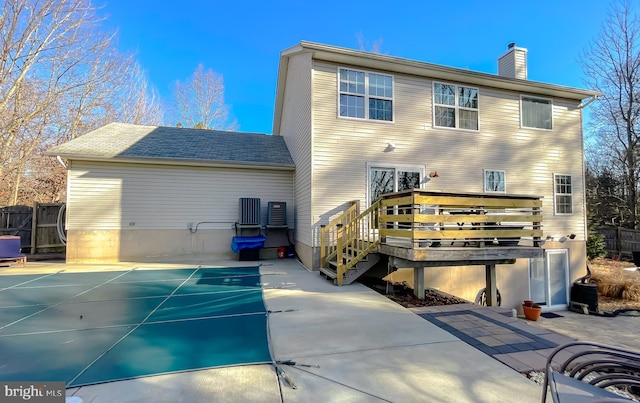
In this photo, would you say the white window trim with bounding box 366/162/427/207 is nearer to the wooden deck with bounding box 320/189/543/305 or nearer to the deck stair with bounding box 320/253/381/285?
the wooden deck with bounding box 320/189/543/305

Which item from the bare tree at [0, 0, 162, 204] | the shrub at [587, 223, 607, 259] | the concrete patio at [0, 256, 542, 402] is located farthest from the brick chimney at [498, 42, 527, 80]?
the bare tree at [0, 0, 162, 204]

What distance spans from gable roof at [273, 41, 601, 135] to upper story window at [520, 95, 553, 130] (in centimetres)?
25

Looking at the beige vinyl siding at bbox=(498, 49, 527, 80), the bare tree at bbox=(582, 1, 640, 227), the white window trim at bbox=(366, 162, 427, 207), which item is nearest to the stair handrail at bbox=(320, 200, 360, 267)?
the white window trim at bbox=(366, 162, 427, 207)

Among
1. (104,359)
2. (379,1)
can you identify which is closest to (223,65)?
(379,1)

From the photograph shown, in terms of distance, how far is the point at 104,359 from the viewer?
279 cm

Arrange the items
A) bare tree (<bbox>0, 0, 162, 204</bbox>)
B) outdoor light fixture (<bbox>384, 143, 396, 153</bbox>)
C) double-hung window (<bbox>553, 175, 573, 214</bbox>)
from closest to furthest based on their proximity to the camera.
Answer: outdoor light fixture (<bbox>384, 143, 396, 153</bbox>) → double-hung window (<bbox>553, 175, 573, 214</bbox>) → bare tree (<bbox>0, 0, 162, 204</bbox>)

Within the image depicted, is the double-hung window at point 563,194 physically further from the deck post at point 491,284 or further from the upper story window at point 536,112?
the deck post at point 491,284

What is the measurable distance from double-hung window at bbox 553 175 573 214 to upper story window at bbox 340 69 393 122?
6.41 m

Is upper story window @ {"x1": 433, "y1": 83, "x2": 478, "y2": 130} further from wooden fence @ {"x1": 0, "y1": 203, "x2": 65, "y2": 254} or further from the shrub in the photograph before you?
wooden fence @ {"x1": 0, "y1": 203, "x2": 65, "y2": 254}

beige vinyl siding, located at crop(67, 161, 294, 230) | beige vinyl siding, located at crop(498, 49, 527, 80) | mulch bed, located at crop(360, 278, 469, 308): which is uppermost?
beige vinyl siding, located at crop(498, 49, 527, 80)

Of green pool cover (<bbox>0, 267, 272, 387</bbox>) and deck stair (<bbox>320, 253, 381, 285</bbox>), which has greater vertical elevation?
deck stair (<bbox>320, 253, 381, 285</bbox>)

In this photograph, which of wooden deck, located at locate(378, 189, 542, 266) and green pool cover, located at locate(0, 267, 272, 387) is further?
wooden deck, located at locate(378, 189, 542, 266)

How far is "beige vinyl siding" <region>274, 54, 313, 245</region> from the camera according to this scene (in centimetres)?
791

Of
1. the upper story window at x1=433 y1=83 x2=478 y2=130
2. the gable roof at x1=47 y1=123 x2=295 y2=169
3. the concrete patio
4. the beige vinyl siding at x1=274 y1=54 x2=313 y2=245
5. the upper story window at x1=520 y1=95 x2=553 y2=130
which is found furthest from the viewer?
the upper story window at x1=520 y1=95 x2=553 y2=130
